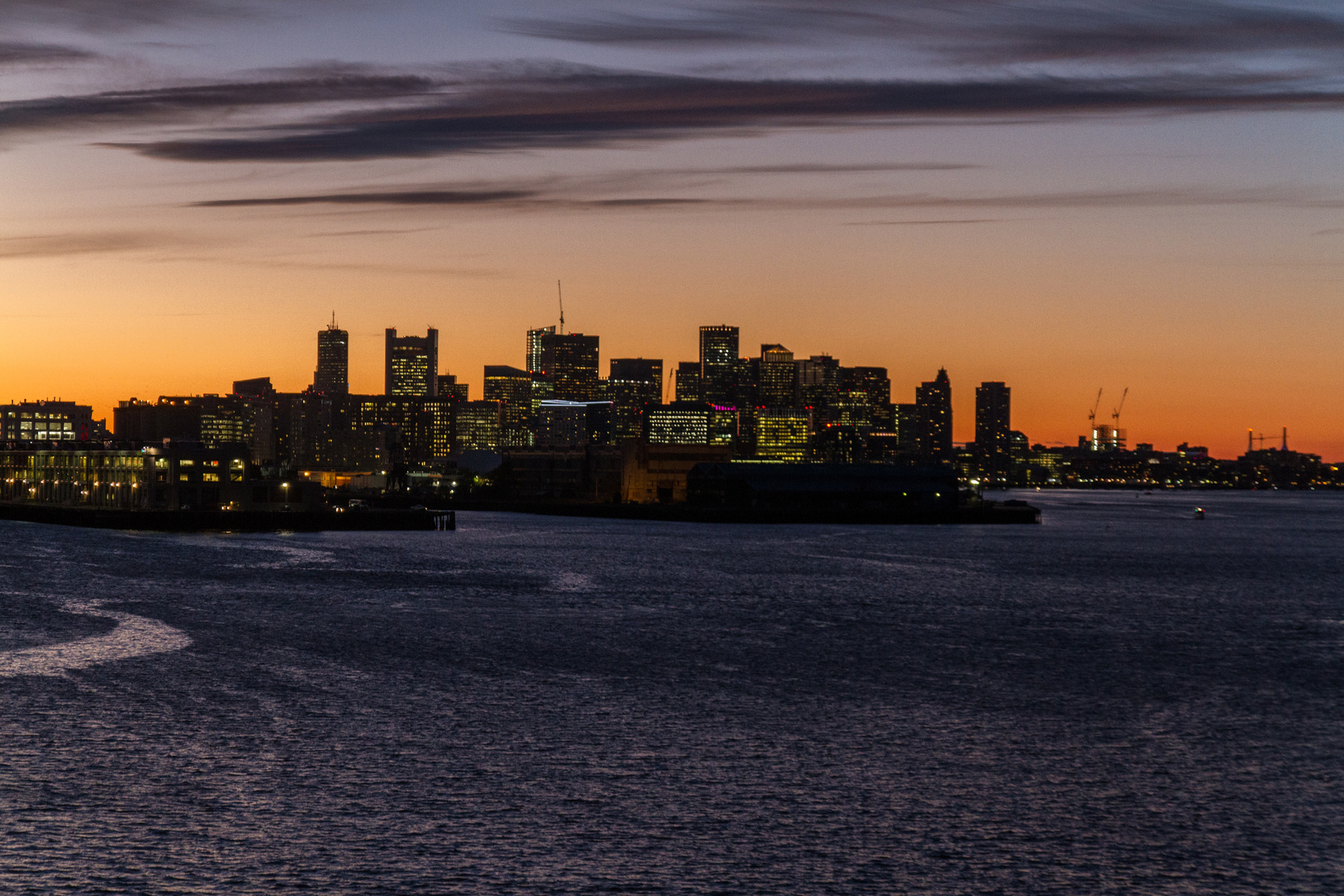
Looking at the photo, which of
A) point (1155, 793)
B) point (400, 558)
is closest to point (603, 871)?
point (1155, 793)

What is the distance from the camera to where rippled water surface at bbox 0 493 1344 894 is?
19984 mm

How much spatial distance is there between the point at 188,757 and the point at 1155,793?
17.7 meters

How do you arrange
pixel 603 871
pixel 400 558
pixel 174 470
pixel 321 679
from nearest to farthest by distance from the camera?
pixel 603 871 < pixel 321 679 < pixel 400 558 < pixel 174 470

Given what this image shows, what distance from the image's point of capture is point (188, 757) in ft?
86.6

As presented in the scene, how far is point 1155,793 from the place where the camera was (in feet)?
80.3

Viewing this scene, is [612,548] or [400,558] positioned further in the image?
[612,548]

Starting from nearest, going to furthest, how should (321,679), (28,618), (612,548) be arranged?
1. (321,679)
2. (28,618)
3. (612,548)

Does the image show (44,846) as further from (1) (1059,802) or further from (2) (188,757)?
(1) (1059,802)

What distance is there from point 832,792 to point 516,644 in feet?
73.3

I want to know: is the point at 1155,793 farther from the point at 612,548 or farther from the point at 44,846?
the point at 612,548

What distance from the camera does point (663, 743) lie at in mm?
28578

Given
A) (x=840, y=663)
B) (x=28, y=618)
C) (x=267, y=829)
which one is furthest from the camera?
(x=28, y=618)

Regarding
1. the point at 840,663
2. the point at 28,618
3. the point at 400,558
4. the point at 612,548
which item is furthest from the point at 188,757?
the point at 612,548

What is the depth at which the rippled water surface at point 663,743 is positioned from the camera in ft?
65.6
